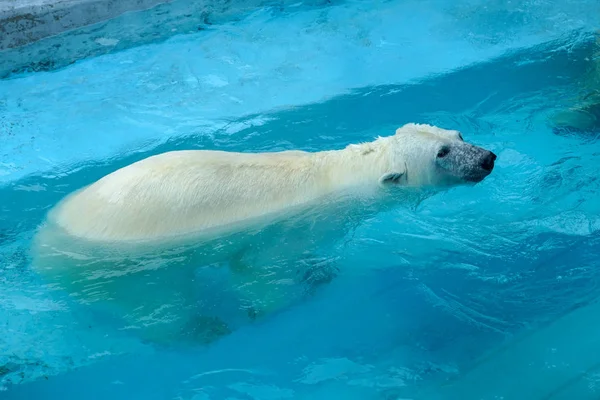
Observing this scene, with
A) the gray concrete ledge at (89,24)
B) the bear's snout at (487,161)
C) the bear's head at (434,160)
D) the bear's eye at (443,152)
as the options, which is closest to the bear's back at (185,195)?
the bear's head at (434,160)

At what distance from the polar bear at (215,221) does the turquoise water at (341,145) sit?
198 millimetres

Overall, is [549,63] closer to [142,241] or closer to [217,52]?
[217,52]

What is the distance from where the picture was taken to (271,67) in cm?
774

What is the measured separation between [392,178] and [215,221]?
4.07 feet

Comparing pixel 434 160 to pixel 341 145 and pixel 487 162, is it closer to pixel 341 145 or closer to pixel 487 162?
pixel 487 162

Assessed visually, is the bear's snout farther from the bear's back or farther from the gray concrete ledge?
the gray concrete ledge

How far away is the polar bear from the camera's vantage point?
4188 mm

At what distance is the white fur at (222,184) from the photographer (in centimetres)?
414

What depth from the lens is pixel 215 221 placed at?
4281 mm

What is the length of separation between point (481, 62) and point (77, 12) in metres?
5.06

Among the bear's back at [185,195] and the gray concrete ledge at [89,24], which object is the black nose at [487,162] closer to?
the bear's back at [185,195]

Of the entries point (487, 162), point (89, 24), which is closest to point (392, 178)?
point (487, 162)

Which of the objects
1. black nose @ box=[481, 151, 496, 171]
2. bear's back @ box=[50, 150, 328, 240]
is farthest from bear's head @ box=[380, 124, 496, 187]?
bear's back @ box=[50, 150, 328, 240]

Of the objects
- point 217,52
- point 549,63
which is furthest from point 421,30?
point 217,52
